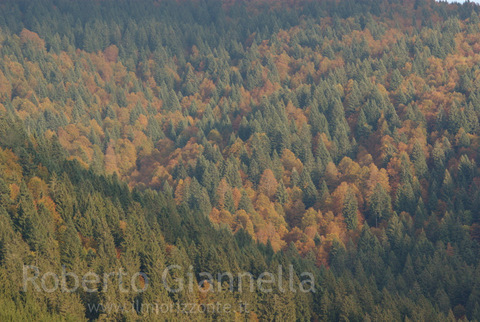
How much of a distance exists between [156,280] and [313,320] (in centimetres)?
2475

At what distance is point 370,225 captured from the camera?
195 m

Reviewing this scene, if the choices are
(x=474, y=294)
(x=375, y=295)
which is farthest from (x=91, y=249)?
(x=474, y=294)

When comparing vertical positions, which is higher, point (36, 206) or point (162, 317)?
point (36, 206)

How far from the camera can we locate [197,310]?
100500mm

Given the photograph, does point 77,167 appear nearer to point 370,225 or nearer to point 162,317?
point 162,317

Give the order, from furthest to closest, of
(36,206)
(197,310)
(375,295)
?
(375,295) < (36,206) < (197,310)

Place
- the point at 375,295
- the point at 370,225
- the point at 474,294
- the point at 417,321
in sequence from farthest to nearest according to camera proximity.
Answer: the point at 370,225 < the point at 474,294 < the point at 375,295 < the point at 417,321

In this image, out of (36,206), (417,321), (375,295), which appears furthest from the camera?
(375,295)

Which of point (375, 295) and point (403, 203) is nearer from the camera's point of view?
point (375, 295)

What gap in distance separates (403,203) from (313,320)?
89852 millimetres

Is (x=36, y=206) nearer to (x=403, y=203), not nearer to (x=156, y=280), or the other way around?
(x=156, y=280)

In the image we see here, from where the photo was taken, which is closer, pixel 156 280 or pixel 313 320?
pixel 156 280

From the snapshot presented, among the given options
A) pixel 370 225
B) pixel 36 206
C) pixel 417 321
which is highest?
pixel 370 225

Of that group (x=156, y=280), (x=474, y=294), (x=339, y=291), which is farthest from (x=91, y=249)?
(x=474, y=294)
